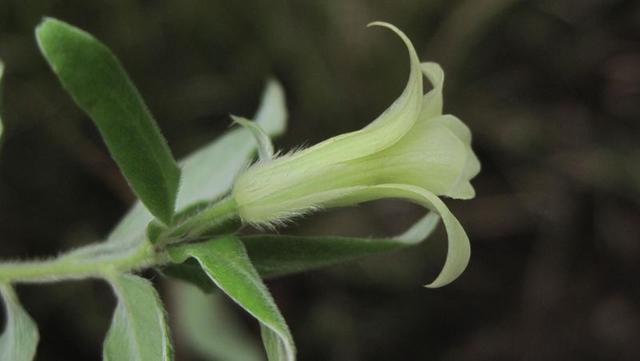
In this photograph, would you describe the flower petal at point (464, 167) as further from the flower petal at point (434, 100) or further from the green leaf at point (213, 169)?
the green leaf at point (213, 169)

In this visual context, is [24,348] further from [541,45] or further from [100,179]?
[541,45]

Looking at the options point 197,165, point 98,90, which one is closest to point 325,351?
point 197,165

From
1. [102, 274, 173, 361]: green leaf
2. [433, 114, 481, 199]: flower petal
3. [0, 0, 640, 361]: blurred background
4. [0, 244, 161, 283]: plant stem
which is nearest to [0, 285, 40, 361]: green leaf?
[0, 244, 161, 283]: plant stem

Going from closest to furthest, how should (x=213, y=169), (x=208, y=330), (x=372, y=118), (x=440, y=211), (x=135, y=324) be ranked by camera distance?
(x=440, y=211) → (x=135, y=324) → (x=213, y=169) → (x=208, y=330) → (x=372, y=118)

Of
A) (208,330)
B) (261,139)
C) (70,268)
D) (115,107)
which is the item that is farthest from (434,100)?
(208,330)

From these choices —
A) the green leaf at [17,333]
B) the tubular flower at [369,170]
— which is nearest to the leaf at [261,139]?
the tubular flower at [369,170]

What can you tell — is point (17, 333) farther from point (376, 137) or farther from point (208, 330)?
point (208, 330)
